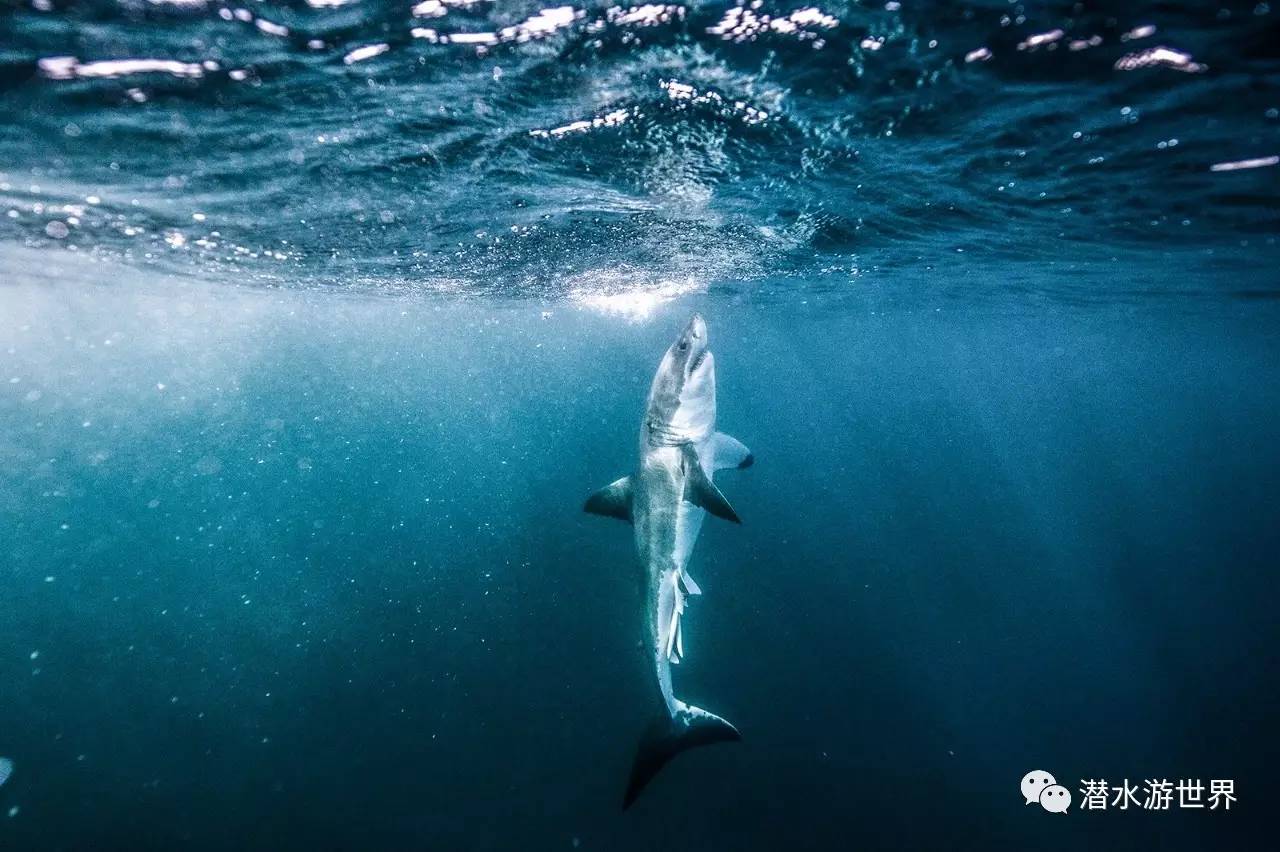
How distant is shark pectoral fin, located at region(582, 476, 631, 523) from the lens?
299 inches

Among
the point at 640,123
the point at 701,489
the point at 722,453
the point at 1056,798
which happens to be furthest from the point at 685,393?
the point at 1056,798

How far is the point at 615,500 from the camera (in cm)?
774

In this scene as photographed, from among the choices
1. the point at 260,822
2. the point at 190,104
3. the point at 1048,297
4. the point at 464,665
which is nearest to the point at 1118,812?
the point at 464,665

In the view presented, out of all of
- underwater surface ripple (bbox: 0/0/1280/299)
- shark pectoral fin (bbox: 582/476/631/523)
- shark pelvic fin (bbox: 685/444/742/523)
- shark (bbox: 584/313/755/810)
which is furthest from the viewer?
shark pectoral fin (bbox: 582/476/631/523)

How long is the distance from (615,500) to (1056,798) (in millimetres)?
12010

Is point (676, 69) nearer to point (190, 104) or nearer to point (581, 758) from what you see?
point (190, 104)

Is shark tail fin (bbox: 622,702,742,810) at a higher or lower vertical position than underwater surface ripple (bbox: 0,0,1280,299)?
lower

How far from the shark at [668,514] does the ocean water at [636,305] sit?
0.70 metres

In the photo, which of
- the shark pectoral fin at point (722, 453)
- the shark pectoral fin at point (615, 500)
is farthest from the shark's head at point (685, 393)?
the shark pectoral fin at point (615, 500)

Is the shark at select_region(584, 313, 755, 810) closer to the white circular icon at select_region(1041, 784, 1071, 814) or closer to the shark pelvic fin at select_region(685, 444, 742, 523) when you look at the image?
the shark pelvic fin at select_region(685, 444, 742, 523)

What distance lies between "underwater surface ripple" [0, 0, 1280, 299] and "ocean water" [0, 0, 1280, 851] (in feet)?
0.23

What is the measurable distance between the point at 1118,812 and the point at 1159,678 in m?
6.89

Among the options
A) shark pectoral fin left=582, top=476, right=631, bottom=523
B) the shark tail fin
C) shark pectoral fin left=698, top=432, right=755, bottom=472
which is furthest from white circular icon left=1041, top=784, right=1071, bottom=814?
shark pectoral fin left=582, top=476, right=631, bottom=523

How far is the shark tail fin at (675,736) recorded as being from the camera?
7.22 meters
